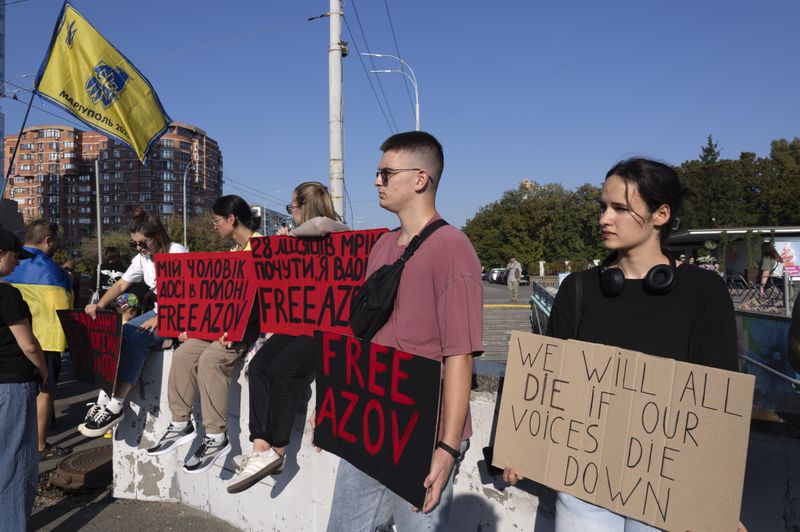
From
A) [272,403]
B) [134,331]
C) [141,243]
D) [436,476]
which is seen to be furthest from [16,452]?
[436,476]

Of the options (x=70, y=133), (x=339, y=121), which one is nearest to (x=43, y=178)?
(x=70, y=133)

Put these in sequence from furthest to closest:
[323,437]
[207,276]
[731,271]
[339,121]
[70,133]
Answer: [70,133] < [731,271] < [339,121] < [207,276] < [323,437]

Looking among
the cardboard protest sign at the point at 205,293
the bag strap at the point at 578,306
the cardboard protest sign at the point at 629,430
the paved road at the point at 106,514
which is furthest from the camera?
the paved road at the point at 106,514

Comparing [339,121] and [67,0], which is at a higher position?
[67,0]

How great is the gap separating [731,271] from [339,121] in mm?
32569

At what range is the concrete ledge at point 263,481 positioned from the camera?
281 centimetres

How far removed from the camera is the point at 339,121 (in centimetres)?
873

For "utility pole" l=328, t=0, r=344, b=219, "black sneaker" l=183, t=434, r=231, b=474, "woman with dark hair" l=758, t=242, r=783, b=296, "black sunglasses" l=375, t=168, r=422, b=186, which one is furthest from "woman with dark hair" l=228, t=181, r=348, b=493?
"woman with dark hair" l=758, t=242, r=783, b=296

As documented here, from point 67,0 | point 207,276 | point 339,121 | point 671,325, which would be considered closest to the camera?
point 671,325

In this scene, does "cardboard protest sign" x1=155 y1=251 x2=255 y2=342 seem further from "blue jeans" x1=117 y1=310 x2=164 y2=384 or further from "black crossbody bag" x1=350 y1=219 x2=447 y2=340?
"black crossbody bag" x1=350 y1=219 x2=447 y2=340

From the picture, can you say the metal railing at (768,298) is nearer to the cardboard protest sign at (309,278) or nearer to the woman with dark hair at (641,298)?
the cardboard protest sign at (309,278)

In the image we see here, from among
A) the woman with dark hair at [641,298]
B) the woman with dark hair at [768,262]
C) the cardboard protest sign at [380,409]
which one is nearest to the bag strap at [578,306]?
the woman with dark hair at [641,298]

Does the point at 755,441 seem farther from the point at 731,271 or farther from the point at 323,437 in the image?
the point at 731,271

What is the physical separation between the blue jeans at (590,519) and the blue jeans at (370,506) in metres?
0.43
